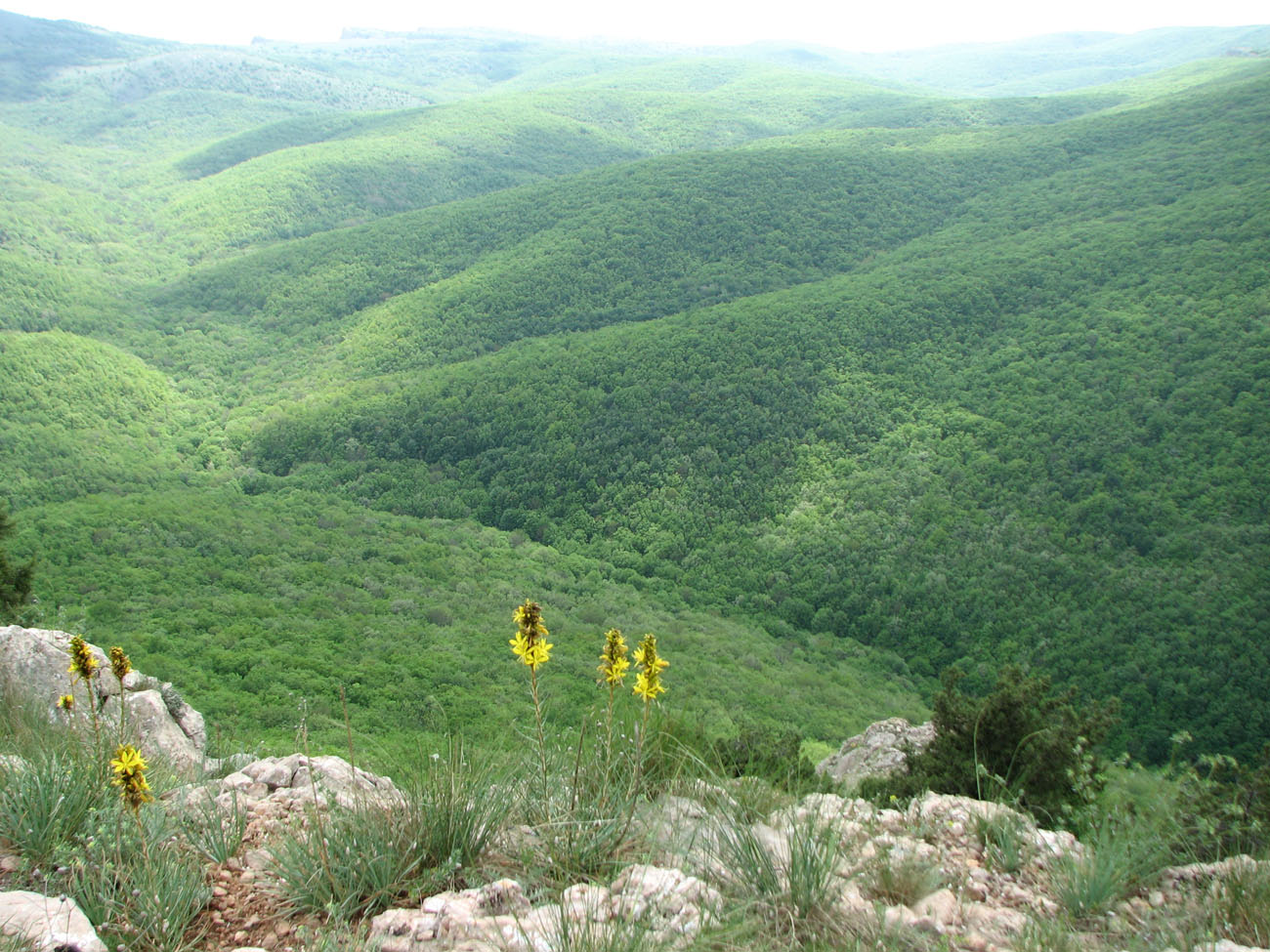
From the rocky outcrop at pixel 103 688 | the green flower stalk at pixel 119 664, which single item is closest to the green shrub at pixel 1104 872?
the green flower stalk at pixel 119 664

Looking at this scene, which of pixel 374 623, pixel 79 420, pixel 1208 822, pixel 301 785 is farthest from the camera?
pixel 79 420

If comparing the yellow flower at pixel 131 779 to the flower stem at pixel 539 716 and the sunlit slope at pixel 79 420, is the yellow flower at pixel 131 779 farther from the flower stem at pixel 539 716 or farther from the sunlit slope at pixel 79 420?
the sunlit slope at pixel 79 420

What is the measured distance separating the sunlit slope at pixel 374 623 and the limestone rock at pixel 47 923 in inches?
427

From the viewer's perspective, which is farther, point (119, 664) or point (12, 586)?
point (12, 586)

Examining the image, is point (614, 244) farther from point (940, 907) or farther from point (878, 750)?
point (940, 907)

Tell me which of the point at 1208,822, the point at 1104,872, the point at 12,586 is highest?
the point at 1104,872

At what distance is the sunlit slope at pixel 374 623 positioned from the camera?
2034 centimetres

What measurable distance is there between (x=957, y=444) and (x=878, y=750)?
111 ft

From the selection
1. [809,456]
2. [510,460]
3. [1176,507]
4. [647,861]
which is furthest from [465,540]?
[647,861]

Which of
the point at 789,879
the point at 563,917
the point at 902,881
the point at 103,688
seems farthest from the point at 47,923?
the point at 103,688

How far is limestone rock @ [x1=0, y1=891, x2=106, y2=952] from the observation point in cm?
307

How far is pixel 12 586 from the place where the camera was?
15.5 meters

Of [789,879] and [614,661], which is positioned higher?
[614,661]

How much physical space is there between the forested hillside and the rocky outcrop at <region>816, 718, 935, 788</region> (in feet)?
8.43
